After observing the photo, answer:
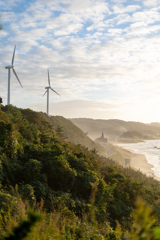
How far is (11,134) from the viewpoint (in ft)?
36.7

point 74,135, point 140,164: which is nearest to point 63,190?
point 140,164

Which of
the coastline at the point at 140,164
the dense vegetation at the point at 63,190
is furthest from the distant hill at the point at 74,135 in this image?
the dense vegetation at the point at 63,190

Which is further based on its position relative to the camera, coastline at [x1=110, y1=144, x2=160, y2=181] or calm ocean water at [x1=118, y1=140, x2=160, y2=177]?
calm ocean water at [x1=118, y1=140, x2=160, y2=177]

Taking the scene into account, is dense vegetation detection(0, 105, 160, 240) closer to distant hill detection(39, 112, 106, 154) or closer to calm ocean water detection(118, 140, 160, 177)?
calm ocean water detection(118, 140, 160, 177)

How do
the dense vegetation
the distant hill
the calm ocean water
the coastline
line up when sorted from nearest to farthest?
the dense vegetation, the coastline, the calm ocean water, the distant hill

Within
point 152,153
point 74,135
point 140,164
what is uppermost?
point 74,135

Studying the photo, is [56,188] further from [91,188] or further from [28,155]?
[28,155]

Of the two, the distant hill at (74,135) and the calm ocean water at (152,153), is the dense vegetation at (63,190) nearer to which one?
the calm ocean water at (152,153)

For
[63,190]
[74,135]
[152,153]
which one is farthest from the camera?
[152,153]

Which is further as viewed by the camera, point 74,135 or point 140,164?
point 74,135

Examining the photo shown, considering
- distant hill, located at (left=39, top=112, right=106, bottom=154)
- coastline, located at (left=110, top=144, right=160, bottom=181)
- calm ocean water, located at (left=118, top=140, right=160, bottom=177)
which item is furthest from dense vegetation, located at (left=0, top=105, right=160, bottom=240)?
distant hill, located at (left=39, top=112, right=106, bottom=154)

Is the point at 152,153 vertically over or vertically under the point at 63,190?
under

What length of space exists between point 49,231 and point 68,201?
3.97 m

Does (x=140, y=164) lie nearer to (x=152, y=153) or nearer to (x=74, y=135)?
(x=74, y=135)
